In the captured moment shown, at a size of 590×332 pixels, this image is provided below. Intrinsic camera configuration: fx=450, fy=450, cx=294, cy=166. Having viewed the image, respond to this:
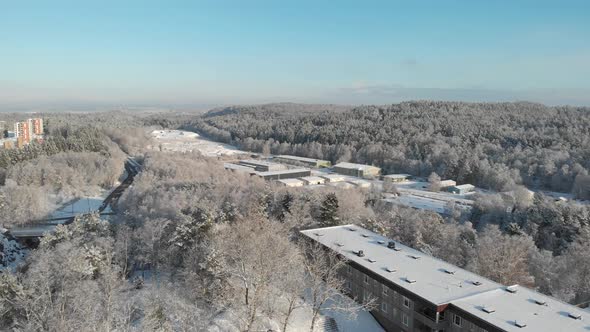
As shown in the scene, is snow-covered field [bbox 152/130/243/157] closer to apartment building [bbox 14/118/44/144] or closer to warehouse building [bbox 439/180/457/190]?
apartment building [bbox 14/118/44/144]

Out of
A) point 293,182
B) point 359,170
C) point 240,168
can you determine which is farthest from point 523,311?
point 240,168

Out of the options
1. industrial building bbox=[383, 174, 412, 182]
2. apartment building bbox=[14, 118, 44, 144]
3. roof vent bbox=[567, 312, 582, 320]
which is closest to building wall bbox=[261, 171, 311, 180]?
industrial building bbox=[383, 174, 412, 182]

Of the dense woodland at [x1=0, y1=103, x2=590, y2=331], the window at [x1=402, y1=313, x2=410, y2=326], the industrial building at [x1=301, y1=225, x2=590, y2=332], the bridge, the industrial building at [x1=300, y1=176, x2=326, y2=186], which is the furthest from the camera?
the industrial building at [x1=300, y1=176, x2=326, y2=186]

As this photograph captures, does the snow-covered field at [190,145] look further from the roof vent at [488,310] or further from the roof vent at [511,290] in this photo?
the roof vent at [488,310]

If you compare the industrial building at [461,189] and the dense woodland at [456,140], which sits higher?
the dense woodland at [456,140]

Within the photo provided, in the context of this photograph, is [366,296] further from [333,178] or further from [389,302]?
[333,178]

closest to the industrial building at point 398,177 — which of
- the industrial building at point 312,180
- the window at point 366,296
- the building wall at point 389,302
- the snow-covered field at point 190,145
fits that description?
the industrial building at point 312,180

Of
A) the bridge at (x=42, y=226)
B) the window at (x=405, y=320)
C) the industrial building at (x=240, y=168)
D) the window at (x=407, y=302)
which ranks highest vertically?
the window at (x=407, y=302)

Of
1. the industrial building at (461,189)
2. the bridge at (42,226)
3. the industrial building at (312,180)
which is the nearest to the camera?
the bridge at (42,226)
